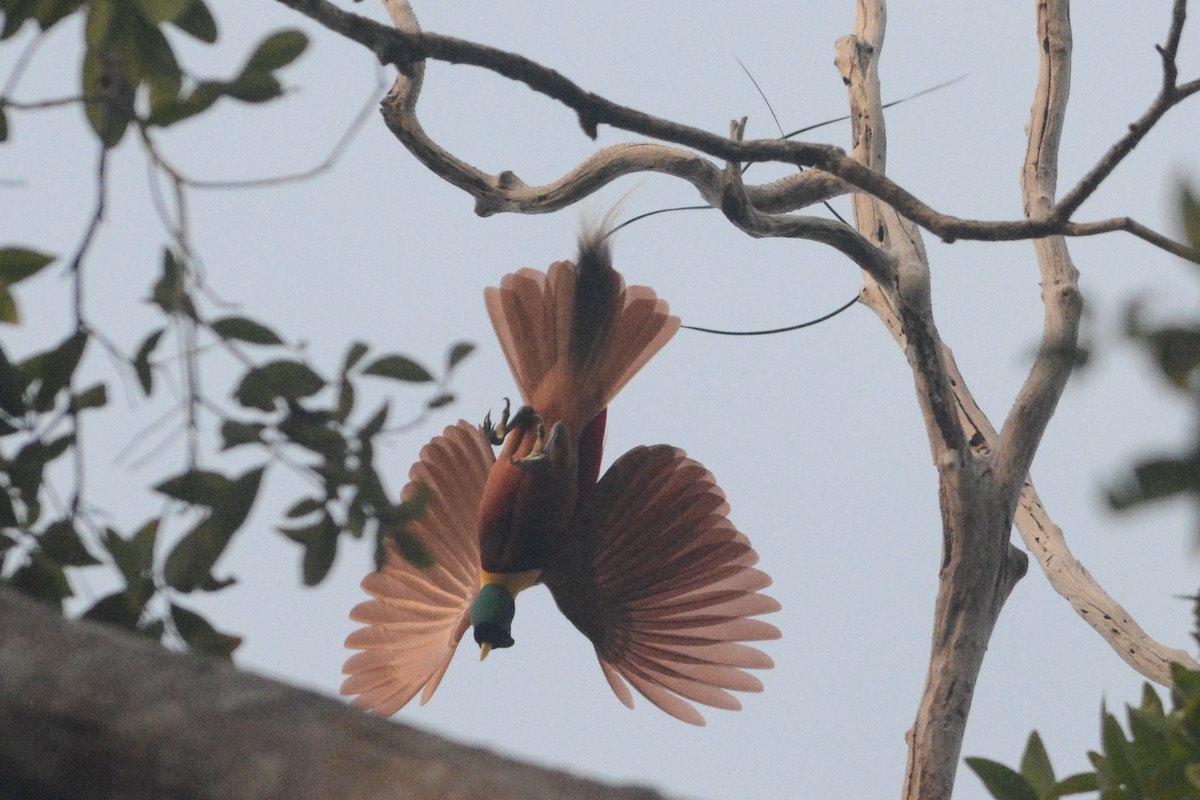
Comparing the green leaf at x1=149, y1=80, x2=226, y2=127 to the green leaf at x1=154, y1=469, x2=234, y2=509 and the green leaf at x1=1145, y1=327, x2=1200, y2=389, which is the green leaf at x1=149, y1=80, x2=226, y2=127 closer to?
the green leaf at x1=154, y1=469, x2=234, y2=509

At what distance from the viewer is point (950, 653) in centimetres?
229

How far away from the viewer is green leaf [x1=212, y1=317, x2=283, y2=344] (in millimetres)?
1209

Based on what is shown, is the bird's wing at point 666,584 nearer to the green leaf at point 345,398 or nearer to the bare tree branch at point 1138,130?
the bare tree branch at point 1138,130

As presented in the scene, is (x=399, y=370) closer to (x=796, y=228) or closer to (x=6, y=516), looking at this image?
(x=6, y=516)

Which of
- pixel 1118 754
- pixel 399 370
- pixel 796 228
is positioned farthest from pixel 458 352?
pixel 796 228

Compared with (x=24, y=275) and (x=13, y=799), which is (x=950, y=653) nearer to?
(x=24, y=275)

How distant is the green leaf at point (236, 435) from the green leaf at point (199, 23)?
0.37 m

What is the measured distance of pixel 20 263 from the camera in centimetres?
131

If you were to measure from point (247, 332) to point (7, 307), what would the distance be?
375 millimetres

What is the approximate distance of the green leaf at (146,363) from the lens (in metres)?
1.27

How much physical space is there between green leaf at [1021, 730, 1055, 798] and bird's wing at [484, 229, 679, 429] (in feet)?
4.71

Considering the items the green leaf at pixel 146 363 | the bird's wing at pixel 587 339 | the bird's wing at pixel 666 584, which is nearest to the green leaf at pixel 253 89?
the green leaf at pixel 146 363

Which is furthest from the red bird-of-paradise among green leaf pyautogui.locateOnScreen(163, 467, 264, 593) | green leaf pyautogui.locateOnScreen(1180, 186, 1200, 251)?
green leaf pyautogui.locateOnScreen(1180, 186, 1200, 251)

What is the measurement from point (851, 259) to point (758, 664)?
899 millimetres
